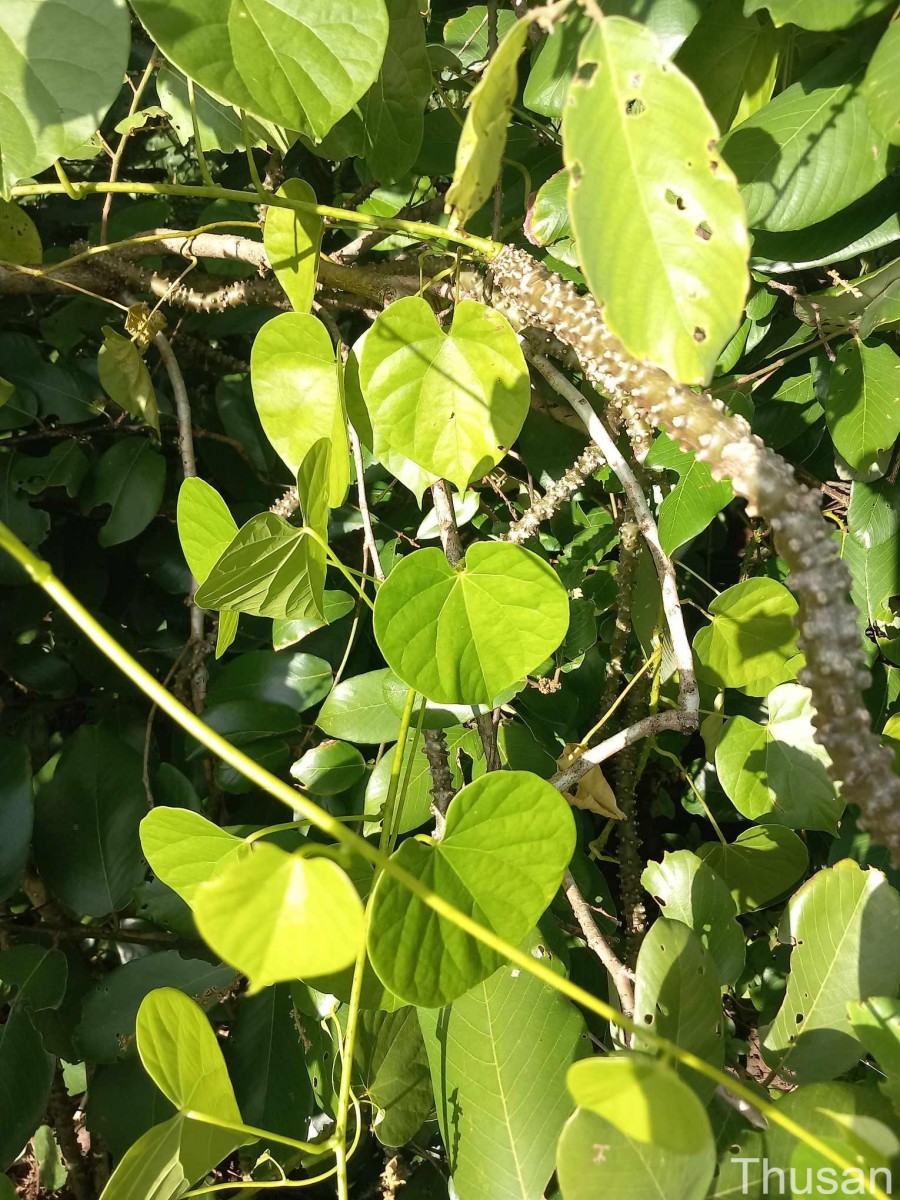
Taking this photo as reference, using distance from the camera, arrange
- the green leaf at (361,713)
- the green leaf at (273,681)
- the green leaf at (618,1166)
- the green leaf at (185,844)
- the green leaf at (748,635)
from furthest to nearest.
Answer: the green leaf at (273,681), the green leaf at (361,713), the green leaf at (748,635), the green leaf at (185,844), the green leaf at (618,1166)

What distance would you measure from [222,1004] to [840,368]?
0.87m

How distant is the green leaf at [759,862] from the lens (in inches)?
24.6

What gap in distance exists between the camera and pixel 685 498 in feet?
1.92

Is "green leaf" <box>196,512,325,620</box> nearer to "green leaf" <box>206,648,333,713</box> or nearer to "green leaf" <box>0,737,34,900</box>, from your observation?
"green leaf" <box>206,648,333,713</box>

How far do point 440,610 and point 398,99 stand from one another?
41 centimetres

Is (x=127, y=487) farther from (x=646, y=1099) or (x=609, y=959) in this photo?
(x=646, y=1099)

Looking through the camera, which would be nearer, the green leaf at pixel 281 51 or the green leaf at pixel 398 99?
the green leaf at pixel 281 51

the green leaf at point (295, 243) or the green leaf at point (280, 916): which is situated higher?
the green leaf at point (295, 243)

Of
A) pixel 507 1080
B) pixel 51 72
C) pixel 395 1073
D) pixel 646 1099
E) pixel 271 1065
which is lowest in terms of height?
pixel 271 1065

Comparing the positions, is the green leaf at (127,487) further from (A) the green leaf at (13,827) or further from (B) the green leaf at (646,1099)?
(B) the green leaf at (646,1099)

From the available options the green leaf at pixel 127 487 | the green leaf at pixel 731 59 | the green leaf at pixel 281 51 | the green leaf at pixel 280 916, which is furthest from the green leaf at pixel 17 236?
the green leaf at pixel 280 916

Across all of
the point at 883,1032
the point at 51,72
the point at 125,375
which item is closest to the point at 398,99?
the point at 51,72

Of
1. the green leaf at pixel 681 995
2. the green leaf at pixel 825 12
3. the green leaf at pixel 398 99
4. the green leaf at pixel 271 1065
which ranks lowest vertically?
the green leaf at pixel 271 1065

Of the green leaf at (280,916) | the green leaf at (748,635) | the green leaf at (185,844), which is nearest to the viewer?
the green leaf at (280,916)
